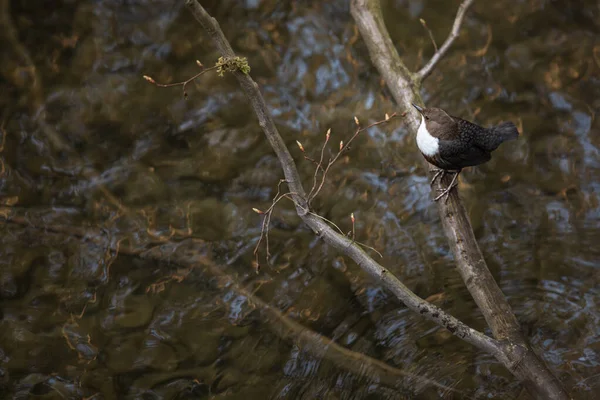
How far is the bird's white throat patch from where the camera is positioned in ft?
10.5

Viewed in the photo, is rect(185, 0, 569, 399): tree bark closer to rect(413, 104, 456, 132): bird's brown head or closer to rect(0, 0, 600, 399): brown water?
rect(413, 104, 456, 132): bird's brown head

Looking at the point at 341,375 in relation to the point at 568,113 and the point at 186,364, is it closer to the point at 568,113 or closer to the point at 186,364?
the point at 186,364

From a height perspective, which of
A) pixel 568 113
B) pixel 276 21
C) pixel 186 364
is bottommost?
pixel 186 364

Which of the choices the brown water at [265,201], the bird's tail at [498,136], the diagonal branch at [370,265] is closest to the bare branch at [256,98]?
the diagonal branch at [370,265]

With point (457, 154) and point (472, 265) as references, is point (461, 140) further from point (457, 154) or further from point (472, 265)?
point (472, 265)

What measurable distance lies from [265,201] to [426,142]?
5.80ft

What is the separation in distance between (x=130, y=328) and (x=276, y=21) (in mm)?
3271

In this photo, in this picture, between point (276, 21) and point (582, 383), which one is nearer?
point (582, 383)

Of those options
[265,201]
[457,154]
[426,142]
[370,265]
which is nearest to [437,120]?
[426,142]

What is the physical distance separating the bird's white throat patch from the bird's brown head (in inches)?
1.4

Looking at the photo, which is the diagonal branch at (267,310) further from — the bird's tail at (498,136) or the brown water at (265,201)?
the bird's tail at (498,136)

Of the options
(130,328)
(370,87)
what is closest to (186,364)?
(130,328)

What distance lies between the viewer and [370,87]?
5.39 meters

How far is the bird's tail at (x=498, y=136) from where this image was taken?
319 centimetres
